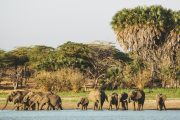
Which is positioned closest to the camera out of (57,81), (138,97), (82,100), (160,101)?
(160,101)

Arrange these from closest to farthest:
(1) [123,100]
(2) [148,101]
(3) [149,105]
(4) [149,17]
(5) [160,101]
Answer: (5) [160,101]
(1) [123,100]
(3) [149,105]
(2) [148,101]
(4) [149,17]

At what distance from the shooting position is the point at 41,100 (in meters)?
48.2

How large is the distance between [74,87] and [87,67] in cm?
1813

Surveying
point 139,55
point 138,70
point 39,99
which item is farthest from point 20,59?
point 39,99

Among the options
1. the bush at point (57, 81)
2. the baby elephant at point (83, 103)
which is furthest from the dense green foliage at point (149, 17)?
the baby elephant at point (83, 103)

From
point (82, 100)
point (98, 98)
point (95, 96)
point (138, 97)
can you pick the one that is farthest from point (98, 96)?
point (138, 97)

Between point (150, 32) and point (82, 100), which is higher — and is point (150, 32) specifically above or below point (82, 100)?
above

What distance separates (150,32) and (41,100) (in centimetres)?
3049

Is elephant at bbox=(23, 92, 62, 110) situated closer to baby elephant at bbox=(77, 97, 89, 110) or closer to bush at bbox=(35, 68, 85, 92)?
baby elephant at bbox=(77, 97, 89, 110)

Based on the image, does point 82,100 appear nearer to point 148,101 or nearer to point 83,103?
point 83,103

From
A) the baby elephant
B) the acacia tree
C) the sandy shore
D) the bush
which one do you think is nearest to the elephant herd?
the baby elephant

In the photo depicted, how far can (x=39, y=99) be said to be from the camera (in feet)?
159

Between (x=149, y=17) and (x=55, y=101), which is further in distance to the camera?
(x=149, y=17)

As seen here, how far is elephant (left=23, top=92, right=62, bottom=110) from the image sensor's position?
47562 millimetres
